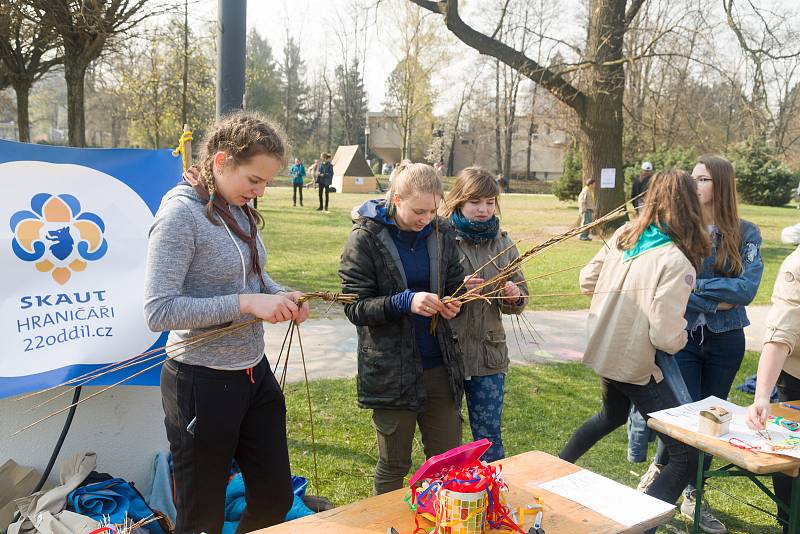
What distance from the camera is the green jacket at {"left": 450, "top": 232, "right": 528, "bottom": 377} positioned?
9.73 ft

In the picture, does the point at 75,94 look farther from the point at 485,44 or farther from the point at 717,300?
the point at 717,300

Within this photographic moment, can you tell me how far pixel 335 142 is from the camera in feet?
180

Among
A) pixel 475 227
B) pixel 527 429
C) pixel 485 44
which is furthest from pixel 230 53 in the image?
pixel 485 44

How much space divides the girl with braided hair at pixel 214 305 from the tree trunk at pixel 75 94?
22.3 ft

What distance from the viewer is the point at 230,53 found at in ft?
10.3

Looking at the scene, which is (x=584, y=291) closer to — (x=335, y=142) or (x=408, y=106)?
(x=408, y=106)

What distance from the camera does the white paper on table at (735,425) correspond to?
2377 mm

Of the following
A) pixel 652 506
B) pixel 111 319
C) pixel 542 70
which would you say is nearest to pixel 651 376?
pixel 652 506

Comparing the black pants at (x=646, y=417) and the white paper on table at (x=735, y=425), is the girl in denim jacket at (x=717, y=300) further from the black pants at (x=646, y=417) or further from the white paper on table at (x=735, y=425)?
the white paper on table at (x=735, y=425)

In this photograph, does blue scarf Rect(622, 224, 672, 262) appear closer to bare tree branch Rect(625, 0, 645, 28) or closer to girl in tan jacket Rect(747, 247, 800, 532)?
girl in tan jacket Rect(747, 247, 800, 532)

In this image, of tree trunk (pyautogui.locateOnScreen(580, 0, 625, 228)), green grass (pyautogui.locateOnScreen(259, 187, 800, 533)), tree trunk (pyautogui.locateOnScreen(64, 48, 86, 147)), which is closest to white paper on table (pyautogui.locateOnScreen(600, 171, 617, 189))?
tree trunk (pyautogui.locateOnScreen(580, 0, 625, 228))

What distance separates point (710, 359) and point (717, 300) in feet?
1.08

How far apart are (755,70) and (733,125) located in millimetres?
25140

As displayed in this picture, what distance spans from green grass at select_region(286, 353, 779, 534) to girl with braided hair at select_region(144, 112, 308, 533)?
1.38m
